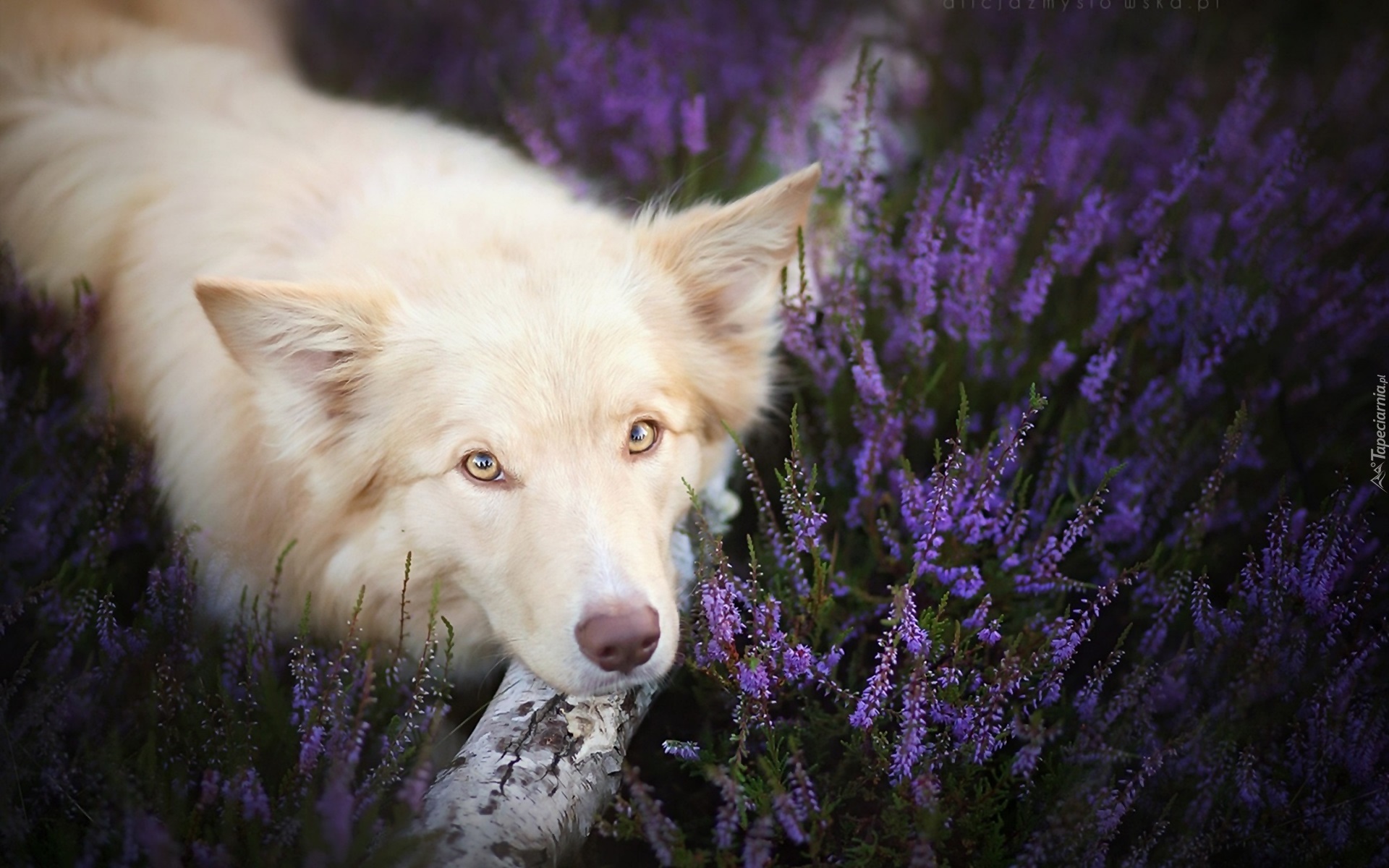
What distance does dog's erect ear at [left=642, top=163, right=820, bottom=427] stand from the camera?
202cm

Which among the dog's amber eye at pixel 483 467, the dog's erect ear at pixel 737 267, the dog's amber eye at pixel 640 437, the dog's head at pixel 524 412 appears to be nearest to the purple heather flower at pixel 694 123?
the dog's erect ear at pixel 737 267

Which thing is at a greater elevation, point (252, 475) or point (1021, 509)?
point (1021, 509)

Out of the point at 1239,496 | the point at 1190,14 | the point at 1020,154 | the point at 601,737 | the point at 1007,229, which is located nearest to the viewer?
the point at 601,737

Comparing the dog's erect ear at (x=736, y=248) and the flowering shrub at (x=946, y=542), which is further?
the dog's erect ear at (x=736, y=248)

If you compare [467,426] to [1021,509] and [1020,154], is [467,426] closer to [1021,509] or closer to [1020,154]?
[1021,509]

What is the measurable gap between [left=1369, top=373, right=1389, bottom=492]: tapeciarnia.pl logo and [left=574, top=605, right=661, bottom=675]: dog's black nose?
185 cm

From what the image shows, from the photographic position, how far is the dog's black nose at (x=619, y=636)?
162 centimetres

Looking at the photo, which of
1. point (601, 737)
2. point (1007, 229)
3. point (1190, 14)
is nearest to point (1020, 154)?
point (1007, 229)

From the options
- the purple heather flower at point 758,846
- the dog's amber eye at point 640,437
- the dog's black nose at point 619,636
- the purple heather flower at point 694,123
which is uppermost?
the purple heather flower at point 694,123

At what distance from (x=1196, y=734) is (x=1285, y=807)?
1.00 ft

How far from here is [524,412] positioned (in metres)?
1.82

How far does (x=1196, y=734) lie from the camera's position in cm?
160

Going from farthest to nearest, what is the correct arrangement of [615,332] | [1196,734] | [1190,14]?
[1190,14] → [615,332] → [1196,734]

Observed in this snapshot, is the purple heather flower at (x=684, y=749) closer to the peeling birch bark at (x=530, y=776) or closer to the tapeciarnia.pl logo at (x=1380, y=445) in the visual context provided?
the peeling birch bark at (x=530, y=776)
